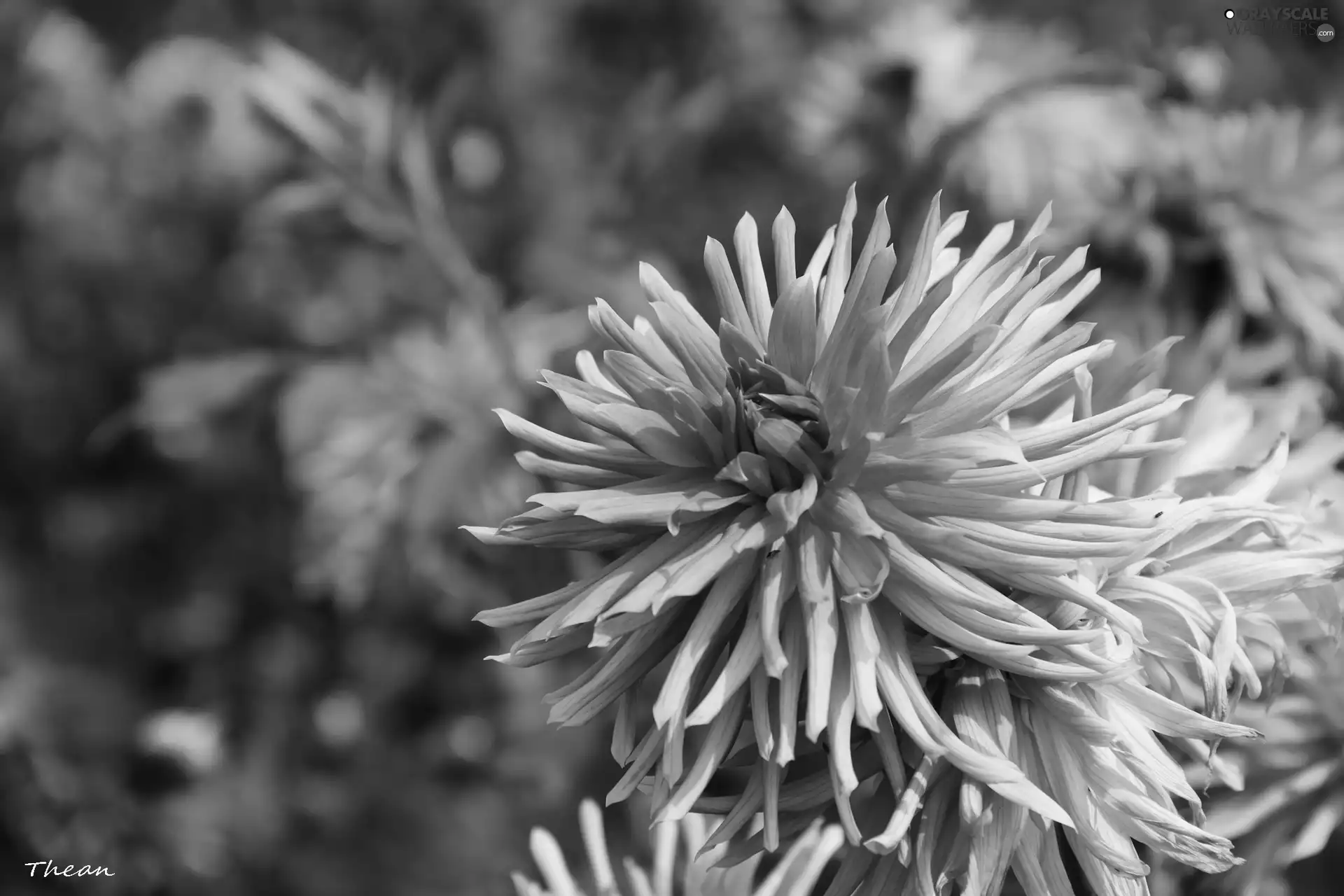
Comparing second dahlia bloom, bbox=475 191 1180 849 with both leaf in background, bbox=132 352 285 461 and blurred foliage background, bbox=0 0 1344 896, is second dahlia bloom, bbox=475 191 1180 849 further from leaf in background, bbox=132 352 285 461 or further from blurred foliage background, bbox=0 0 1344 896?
leaf in background, bbox=132 352 285 461

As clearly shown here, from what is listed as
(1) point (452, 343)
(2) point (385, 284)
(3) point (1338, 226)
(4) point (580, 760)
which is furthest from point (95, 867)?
(3) point (1338, 226)

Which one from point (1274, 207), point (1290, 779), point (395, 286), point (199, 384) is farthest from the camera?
point (395, 286)

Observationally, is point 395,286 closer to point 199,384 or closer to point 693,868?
point 199,384

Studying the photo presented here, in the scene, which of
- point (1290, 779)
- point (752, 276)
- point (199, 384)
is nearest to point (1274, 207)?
point (1290, 779)

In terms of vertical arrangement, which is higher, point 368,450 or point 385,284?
point 385,284

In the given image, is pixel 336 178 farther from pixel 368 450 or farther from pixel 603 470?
pixel 603 470

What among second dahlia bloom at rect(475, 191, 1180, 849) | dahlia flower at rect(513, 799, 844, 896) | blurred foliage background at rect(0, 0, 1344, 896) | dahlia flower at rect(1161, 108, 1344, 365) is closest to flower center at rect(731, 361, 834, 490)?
second dahlia bloom at rect(475, 191, 1180, 849)

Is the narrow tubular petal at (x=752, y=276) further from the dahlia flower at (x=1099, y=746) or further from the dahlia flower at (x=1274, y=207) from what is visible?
the dahlia flower at (x=1274, y=207)
